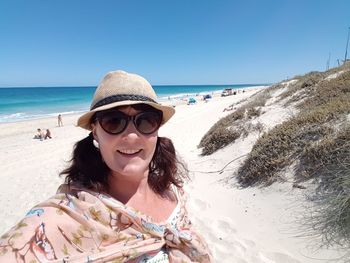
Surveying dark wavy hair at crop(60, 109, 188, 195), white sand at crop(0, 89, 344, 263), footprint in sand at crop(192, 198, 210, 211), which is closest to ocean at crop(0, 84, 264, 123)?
white sand at crop(0, 89, 344, 263)

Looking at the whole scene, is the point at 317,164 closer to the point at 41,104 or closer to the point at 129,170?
the point at 129,170

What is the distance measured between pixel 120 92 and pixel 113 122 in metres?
0.17

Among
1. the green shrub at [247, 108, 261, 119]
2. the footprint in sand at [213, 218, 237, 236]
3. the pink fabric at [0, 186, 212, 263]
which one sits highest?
the pink fabric at [0, 186, 212, 263]

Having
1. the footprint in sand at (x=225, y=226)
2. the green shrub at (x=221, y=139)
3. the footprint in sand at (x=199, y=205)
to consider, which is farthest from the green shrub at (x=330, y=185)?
the green shrub at (x=221, y=139)

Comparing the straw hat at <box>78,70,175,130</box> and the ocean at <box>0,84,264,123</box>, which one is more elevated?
the straw hat at <box>78,70,175,130</box>

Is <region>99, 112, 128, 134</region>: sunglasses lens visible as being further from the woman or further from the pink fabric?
the pink fabric

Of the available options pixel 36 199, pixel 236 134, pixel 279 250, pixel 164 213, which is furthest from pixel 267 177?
pixel 36 199

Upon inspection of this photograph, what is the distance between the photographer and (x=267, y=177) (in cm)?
461

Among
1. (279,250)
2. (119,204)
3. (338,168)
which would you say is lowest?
(279,250)

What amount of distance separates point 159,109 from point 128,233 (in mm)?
692

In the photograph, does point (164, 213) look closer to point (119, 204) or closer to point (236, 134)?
point (119, 204)

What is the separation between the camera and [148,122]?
155 cm

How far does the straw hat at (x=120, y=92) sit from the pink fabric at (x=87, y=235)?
0.47m

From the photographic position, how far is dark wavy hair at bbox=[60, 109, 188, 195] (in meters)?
1.54
